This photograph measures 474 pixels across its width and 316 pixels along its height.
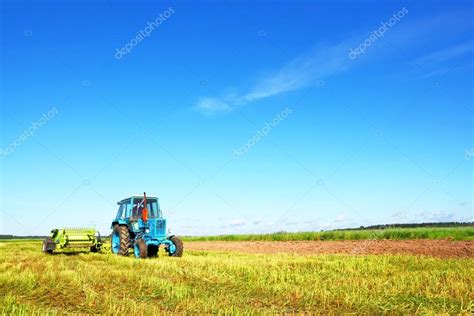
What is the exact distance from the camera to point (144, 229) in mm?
17922

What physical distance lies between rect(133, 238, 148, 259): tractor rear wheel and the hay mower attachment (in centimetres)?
491

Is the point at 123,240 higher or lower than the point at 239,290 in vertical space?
higher

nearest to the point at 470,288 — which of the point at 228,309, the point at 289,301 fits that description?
the point at 289,301

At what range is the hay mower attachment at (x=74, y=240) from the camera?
20.5 meters

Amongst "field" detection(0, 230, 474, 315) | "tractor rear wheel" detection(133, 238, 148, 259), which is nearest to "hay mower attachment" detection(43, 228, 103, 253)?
"tractor rear wheel" detection(133, 238, 148, 259)

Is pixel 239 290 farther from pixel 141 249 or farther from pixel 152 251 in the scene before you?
pixel 152 251

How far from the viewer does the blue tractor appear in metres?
17.4

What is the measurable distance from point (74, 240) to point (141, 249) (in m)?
5.83

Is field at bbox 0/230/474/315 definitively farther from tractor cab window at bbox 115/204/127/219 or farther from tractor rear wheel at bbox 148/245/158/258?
tractor cab window at bbox 115/204/127/219

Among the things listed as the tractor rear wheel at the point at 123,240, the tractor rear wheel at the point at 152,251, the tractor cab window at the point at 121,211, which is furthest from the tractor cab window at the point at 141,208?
the tractor rear wheel at the point at 152,251

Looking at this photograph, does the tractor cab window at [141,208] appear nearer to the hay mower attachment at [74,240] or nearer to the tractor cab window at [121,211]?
the tractor cab window at [121,211]

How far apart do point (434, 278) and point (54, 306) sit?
8104 millimetres

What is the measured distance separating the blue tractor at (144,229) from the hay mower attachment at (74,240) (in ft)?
7.77

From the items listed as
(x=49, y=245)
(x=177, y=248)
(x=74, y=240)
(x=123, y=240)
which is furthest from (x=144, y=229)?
(x=49, y=245)
